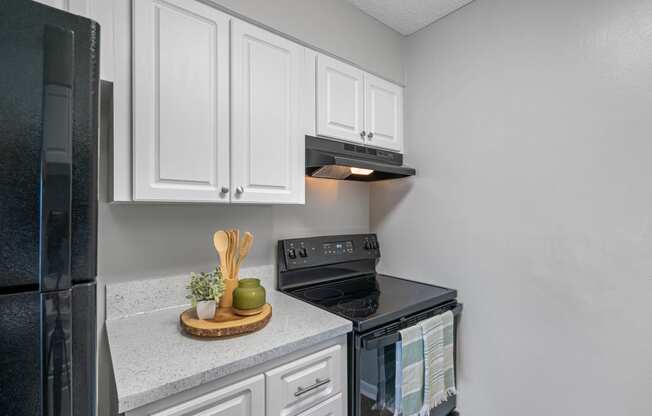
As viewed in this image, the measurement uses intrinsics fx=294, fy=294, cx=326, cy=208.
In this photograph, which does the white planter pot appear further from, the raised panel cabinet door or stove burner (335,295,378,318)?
stove burner (335,295,378,318)

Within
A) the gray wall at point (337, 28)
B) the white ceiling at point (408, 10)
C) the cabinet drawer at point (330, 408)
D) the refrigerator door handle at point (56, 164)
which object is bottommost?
the cabinet drawer at point (330, 408)

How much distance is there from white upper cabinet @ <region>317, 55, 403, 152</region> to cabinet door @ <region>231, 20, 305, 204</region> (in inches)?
6.0

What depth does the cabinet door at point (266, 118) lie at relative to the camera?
1243mm

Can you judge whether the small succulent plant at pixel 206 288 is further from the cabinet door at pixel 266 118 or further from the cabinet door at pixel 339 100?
the cabinet door at pixel 339 100

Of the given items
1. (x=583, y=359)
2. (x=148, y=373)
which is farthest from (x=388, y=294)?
(x=148, y=373)

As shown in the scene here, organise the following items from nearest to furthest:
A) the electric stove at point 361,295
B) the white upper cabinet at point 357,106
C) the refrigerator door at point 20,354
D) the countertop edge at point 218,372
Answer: the refrigerator door at point 20,354 < the countertop edge at point 218,372 < the electric stove at point 361,295 < the white upper cabinet at point 357,106

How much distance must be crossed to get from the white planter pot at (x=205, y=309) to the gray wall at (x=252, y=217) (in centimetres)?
32

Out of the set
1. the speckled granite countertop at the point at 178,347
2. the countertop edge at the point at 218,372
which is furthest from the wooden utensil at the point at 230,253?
the countertop edge at the point at 218,372

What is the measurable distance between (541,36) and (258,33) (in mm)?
1306

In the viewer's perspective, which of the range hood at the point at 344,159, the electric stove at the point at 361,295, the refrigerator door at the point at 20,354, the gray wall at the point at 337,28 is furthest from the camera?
the range hood at the point at 344,159

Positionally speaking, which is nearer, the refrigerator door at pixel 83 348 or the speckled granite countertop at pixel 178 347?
the refrigerator door at pixel 83 348

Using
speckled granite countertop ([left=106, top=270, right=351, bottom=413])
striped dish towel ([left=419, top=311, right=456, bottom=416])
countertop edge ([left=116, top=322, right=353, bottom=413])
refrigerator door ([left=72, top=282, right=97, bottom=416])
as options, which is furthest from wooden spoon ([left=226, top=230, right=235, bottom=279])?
striped dish towel ([left=419, top=311, right=456, bottom=416])

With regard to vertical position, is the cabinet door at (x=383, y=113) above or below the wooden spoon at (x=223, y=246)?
above

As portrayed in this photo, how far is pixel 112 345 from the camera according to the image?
0.99 meters
